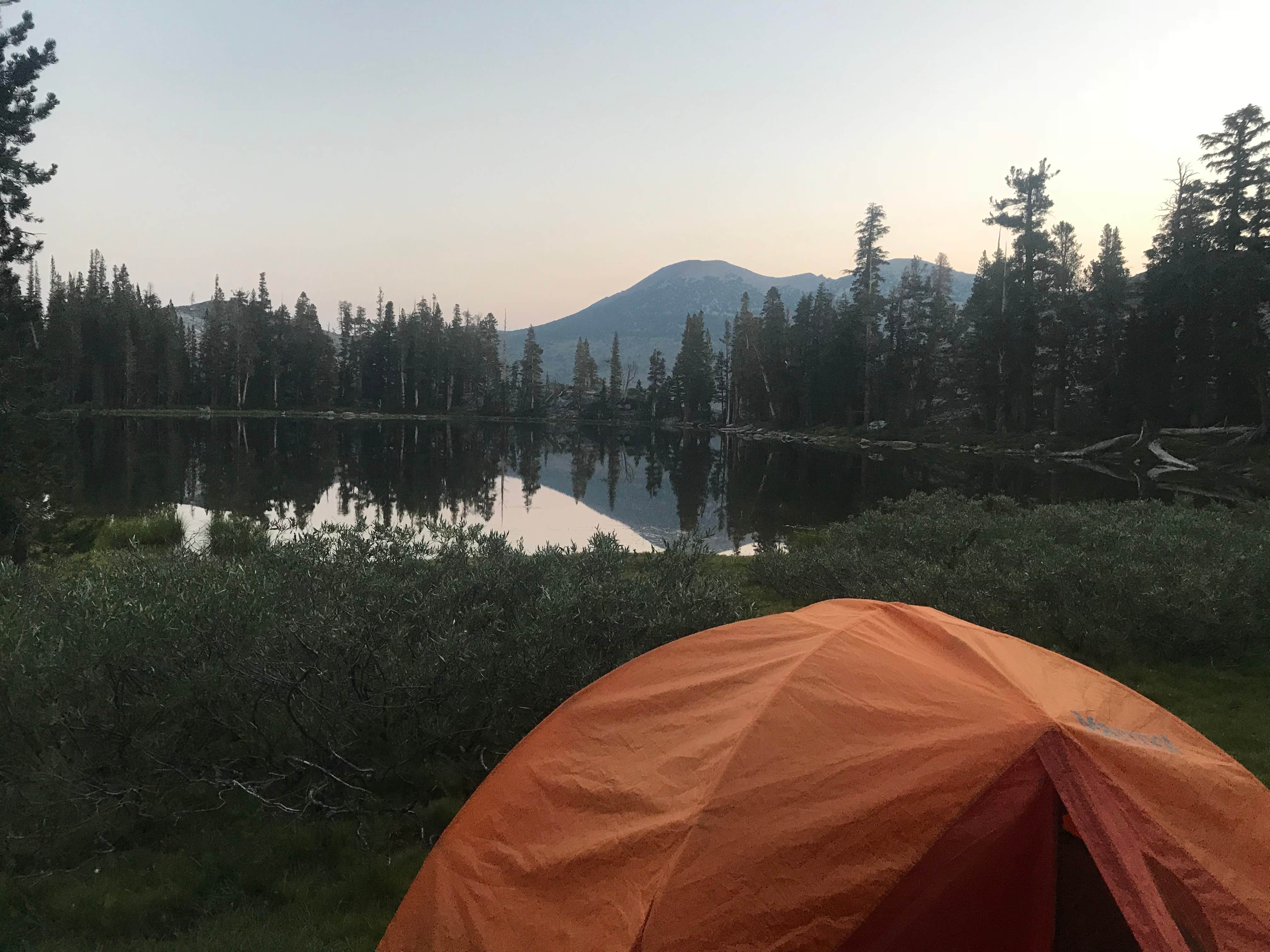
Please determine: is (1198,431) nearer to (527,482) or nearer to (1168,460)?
(1168,460)

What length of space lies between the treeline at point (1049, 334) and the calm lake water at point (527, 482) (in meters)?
8.57

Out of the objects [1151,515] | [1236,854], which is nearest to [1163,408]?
[1151,515]

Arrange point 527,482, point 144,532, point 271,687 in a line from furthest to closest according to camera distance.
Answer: point 527,482, point 144,532, point 271,687

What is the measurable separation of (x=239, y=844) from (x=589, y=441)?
5659cm

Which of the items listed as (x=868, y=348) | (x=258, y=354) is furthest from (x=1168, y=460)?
(x=258, y=354)

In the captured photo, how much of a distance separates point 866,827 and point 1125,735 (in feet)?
4.37

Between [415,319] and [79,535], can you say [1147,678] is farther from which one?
[415,319]

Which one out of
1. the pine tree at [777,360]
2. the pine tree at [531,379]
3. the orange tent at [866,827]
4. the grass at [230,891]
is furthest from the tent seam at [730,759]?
the pine tree at [531,379]

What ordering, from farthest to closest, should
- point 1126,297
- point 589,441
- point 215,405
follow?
point 215,405
point 589,441
point 1126,297

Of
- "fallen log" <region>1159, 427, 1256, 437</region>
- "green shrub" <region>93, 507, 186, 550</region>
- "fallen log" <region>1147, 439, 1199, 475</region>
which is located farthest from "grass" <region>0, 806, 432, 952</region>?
"fallen log" <region>1159, 427, 1256, 437</region>

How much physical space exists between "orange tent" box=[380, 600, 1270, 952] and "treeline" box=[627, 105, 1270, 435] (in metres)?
41.9

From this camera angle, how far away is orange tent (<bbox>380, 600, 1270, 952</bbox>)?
8.96 feet

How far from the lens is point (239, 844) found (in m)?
4.38

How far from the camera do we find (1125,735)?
320 cm
